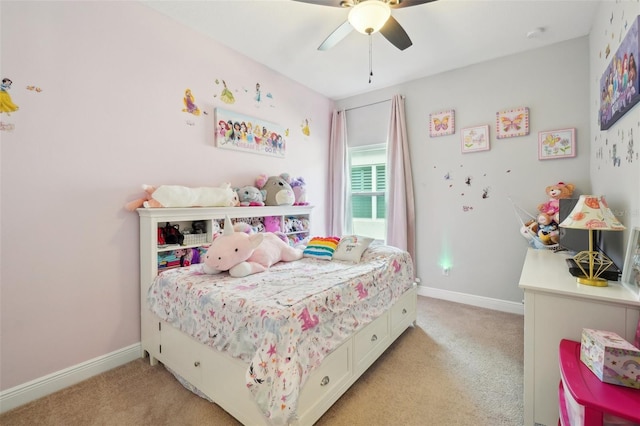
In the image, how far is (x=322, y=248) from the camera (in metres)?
2.56

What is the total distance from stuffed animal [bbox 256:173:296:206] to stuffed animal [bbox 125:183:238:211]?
0.55 meters

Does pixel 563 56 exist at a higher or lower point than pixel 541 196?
higher

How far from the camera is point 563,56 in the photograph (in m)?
2.68

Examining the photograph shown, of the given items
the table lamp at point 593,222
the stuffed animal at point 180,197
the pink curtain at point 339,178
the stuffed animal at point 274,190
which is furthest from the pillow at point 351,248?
the pink curtain at point 339,178

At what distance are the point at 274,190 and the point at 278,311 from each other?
182cm

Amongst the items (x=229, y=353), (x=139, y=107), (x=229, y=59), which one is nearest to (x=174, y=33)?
(x=229, y=59)

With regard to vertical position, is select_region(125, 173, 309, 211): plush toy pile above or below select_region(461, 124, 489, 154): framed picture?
below

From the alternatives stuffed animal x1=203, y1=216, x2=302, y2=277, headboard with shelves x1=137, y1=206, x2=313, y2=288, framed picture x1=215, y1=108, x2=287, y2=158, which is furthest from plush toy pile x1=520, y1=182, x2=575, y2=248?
framed picture x1=215, y1=108, x2=287, y2=158

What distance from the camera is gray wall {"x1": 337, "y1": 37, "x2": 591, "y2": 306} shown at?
8.81 feet

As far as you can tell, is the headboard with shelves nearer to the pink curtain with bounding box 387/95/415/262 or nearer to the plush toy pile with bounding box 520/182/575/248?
the pink curtain with bounding box 387/95/415/262

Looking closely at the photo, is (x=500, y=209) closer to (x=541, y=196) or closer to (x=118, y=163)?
(x=541, y=196)

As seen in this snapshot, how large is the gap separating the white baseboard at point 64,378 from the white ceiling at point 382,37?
2.66 metres

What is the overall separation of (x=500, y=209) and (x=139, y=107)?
3.53 m

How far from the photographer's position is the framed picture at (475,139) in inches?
121
